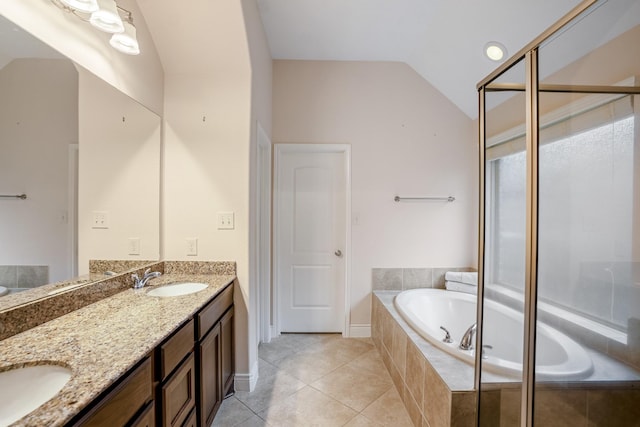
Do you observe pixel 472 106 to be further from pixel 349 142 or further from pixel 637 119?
pixel 637 119

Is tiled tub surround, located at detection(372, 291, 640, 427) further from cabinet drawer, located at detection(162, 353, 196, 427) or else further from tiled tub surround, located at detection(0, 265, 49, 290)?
tiled tub surround, located at detection(0, 265, 49, 290)

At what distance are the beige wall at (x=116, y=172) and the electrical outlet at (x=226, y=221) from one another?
425 mm

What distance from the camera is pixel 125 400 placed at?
82 centimetres

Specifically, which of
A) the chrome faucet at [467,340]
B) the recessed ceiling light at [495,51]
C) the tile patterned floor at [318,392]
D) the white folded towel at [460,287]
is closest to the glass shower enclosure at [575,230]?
the chrome faucet at [467,340]

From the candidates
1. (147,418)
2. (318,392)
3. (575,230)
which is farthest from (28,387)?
(575,230)

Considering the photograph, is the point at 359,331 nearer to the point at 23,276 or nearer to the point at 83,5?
the point at 23,276

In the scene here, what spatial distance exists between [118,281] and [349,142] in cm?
225

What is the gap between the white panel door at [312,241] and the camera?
111 inches

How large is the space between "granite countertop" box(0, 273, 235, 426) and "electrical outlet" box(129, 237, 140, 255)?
0.36 m

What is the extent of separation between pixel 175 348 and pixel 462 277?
2556 millimetres

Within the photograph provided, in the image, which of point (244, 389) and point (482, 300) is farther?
point (244, 389)

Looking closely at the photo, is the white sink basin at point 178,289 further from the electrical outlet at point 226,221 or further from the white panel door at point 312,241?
the white panel door at point 312,241

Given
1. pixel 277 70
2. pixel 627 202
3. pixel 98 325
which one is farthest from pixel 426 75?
pixel 98 325

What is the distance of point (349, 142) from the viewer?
9.12ft
